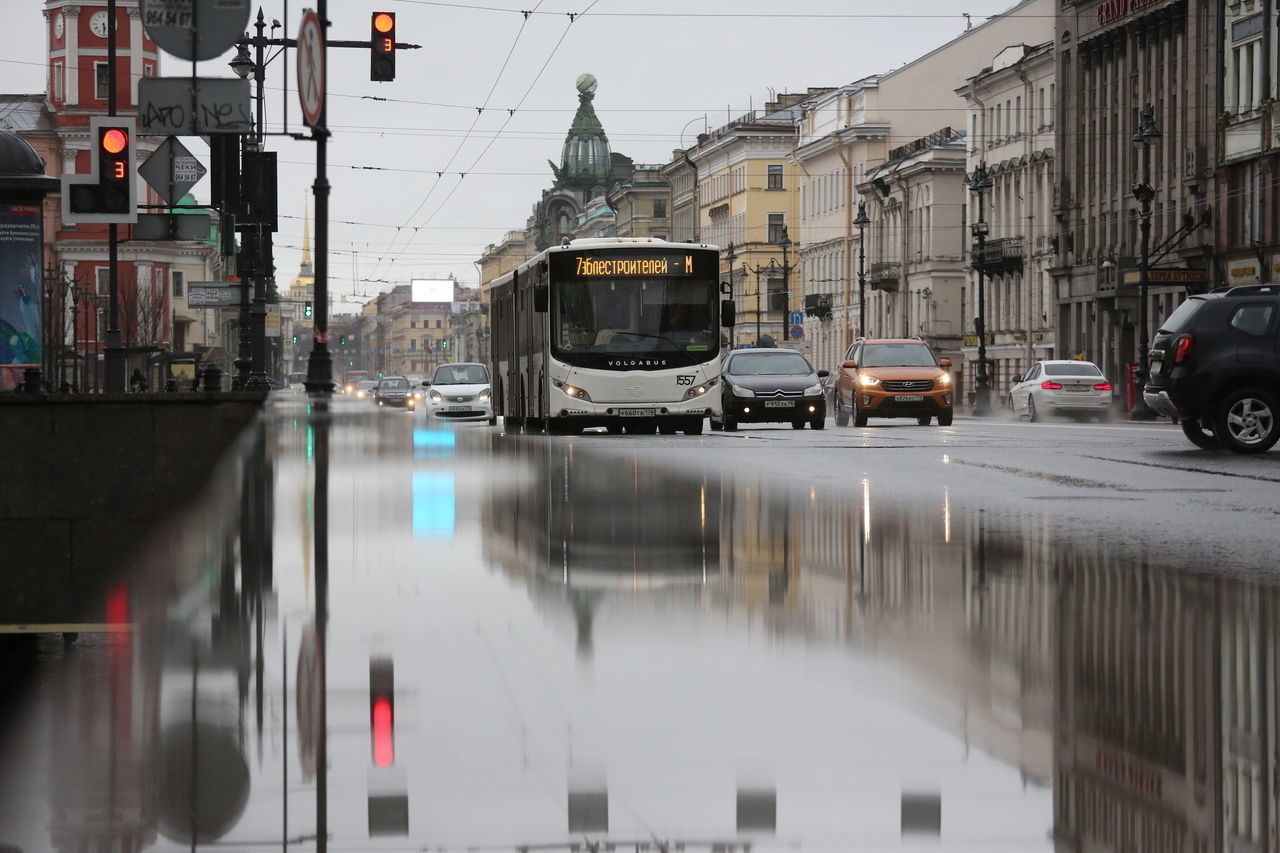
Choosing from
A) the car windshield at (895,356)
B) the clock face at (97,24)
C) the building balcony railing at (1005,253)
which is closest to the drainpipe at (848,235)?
the building balcony railing at (1005,253)

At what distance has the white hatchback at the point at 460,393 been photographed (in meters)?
52.2

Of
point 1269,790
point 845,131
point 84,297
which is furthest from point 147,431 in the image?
point 845,131

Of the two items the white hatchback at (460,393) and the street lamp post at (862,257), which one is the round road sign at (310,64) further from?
the street lamp post at (862,257)

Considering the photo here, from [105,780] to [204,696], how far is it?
53.1 inches

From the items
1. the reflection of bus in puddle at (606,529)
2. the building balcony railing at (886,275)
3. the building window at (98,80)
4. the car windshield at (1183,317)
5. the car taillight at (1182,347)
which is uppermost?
the building window at (98,80)

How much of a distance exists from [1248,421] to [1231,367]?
25.6 inches

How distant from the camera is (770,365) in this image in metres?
38.7

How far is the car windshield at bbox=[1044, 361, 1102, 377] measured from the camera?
4866 centimetres

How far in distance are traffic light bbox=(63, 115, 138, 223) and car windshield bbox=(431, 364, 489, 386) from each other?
29.5m

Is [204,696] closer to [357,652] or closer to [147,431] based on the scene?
[357,652]

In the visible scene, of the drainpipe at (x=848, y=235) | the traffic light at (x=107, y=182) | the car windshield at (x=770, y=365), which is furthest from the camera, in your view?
the drainpipe at (x=848, y=235)

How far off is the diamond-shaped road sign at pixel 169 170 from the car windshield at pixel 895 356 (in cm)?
1576

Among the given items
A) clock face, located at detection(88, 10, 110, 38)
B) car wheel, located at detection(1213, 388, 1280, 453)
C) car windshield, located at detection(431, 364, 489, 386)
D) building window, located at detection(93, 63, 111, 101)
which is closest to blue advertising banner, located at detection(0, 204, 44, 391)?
car wheel, located at detection(1213, 388, 1280, 453)

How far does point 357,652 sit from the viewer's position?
7.47 metres
